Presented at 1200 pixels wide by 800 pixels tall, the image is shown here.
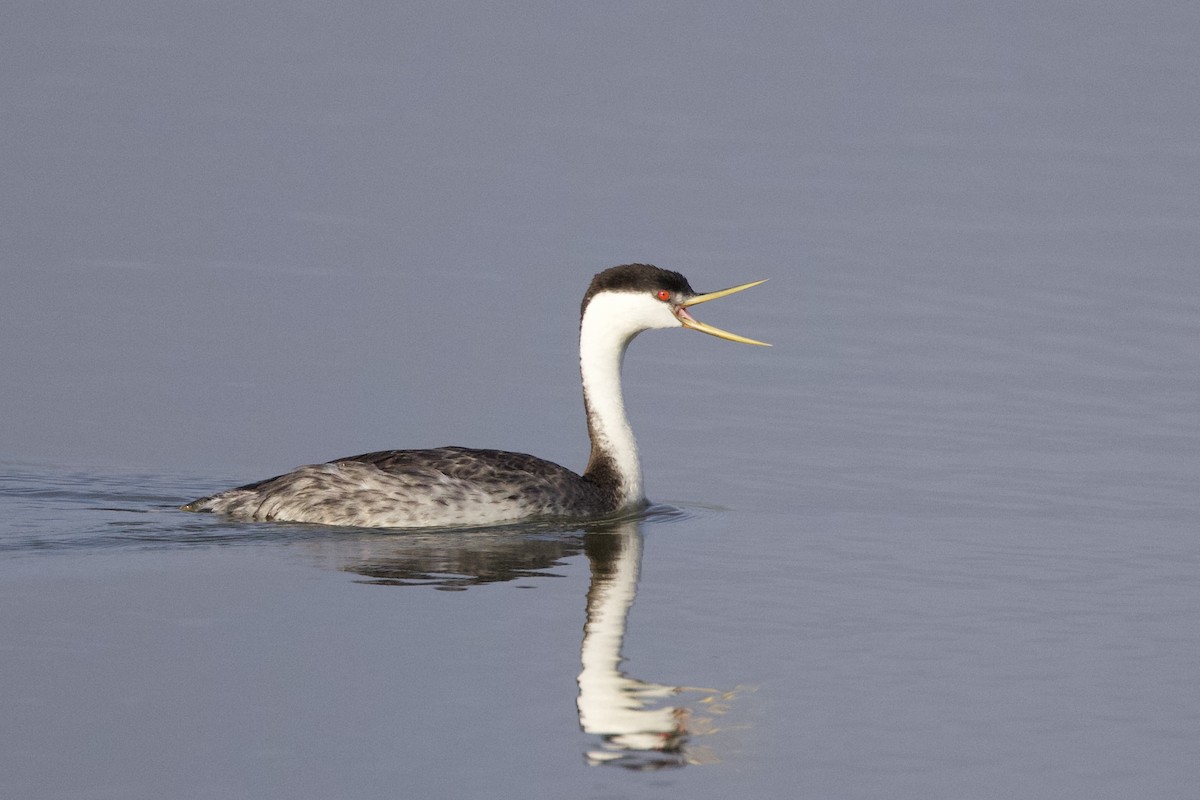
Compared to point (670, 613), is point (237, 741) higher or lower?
lower

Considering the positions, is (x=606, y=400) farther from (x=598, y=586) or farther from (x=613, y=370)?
(x=598, y=586)

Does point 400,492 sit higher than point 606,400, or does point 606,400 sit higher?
point 606,400

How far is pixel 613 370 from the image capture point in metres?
15.0

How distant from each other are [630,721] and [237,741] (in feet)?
6.02

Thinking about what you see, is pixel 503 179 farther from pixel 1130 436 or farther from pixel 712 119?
pixel 1130 436

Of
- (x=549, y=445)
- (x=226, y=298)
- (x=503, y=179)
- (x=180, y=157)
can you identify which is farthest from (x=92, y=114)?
(x=549, y=445)

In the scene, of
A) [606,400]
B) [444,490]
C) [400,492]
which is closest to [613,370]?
[606,400]

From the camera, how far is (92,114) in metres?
25.5

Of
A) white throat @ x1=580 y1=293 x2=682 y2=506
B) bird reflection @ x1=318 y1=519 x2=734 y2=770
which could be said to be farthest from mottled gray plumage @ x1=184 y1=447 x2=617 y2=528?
white throat @ x1=580 y1=293 x2=682 y2=506

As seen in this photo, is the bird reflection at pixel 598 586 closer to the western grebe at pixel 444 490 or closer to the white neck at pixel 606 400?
the western grebe at pixel 444 490

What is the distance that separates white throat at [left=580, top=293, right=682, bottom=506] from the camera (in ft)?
48.2

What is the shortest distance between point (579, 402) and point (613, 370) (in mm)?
2031

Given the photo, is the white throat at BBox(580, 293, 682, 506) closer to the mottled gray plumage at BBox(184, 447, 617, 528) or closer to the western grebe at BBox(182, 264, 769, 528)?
the western grebe at BBox(182, 264, 769, 528)

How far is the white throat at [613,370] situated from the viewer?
48.2ft
